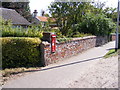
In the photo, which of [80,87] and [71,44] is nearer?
[80,87]

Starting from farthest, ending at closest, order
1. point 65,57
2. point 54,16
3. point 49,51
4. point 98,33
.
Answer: point 54,16
point 98,33
point 65,57
point 49,51

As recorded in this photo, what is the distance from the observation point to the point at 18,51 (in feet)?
23.3

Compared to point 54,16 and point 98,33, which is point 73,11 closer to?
point 54,16

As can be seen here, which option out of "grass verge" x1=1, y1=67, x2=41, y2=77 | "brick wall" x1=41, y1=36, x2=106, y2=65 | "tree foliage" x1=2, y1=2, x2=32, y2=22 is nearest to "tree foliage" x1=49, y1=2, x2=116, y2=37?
"brick wall" x1=41, y1=36, x2=106, y2=65

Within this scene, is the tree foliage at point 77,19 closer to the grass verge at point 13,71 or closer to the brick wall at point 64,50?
the brick wall at point 64,50

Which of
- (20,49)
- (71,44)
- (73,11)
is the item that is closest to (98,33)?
(73,11)

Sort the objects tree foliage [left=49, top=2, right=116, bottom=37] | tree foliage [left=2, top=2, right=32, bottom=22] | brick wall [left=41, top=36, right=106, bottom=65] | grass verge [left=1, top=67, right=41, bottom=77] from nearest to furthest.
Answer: grass verge [left=1, top=67, right=41, bottom=77] < brick wall [left=41, top=36, right=106, bottom=65] < tree foliage [left=49, top=2, right=116, bottom=37] < tree foliage [left=2, top=2, right=32, bottom=22]

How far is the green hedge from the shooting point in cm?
703

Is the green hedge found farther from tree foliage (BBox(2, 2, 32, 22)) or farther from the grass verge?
tree foliage (BBox(2, 2, 32, 22))

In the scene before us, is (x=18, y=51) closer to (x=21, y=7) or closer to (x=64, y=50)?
(x=64, y=50)

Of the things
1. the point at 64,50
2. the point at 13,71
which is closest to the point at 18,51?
the point at 13,71

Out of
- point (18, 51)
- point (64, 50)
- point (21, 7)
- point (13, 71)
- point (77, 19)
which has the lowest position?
point (13, 71)

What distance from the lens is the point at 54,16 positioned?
67.7 feet

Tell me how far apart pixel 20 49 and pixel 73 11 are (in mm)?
13458
